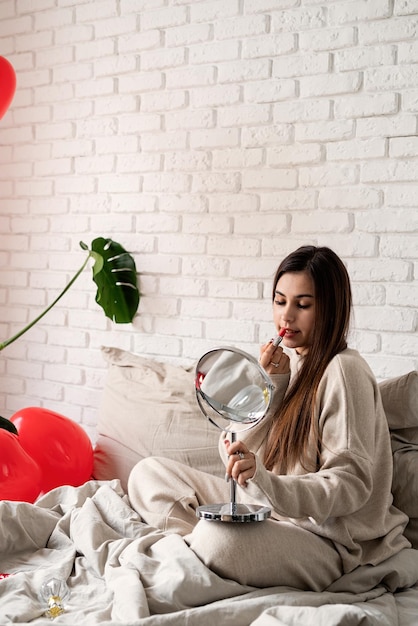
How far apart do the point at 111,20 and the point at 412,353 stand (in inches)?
67.0

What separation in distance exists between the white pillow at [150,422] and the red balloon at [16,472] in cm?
30

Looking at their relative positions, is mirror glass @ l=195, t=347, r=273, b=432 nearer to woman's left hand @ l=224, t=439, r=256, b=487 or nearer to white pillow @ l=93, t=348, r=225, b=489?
woman's left hand @ l=224, t=439, r=256, b=487

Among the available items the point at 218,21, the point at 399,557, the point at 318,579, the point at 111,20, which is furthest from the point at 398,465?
the point at 111,20

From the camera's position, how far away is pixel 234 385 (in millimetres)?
1656

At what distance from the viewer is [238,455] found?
171 centimetres

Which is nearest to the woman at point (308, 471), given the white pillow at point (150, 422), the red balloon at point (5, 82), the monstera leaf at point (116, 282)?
the white pillow at point (150, 422)

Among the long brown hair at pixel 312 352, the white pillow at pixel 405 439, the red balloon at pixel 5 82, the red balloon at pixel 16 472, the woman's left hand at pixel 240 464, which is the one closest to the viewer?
the woman's left hand at pixel 240 464

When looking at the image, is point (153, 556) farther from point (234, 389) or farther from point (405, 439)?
point (405, 439)

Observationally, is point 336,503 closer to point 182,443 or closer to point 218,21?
point 182,443

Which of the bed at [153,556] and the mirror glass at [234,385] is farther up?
the mirror glass at [234,385]

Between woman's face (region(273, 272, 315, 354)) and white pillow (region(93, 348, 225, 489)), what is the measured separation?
568mm

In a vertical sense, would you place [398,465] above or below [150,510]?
above

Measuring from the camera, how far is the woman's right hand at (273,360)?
2.09m

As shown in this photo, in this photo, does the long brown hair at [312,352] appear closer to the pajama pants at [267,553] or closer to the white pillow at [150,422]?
the pajama pants at [267,553]
